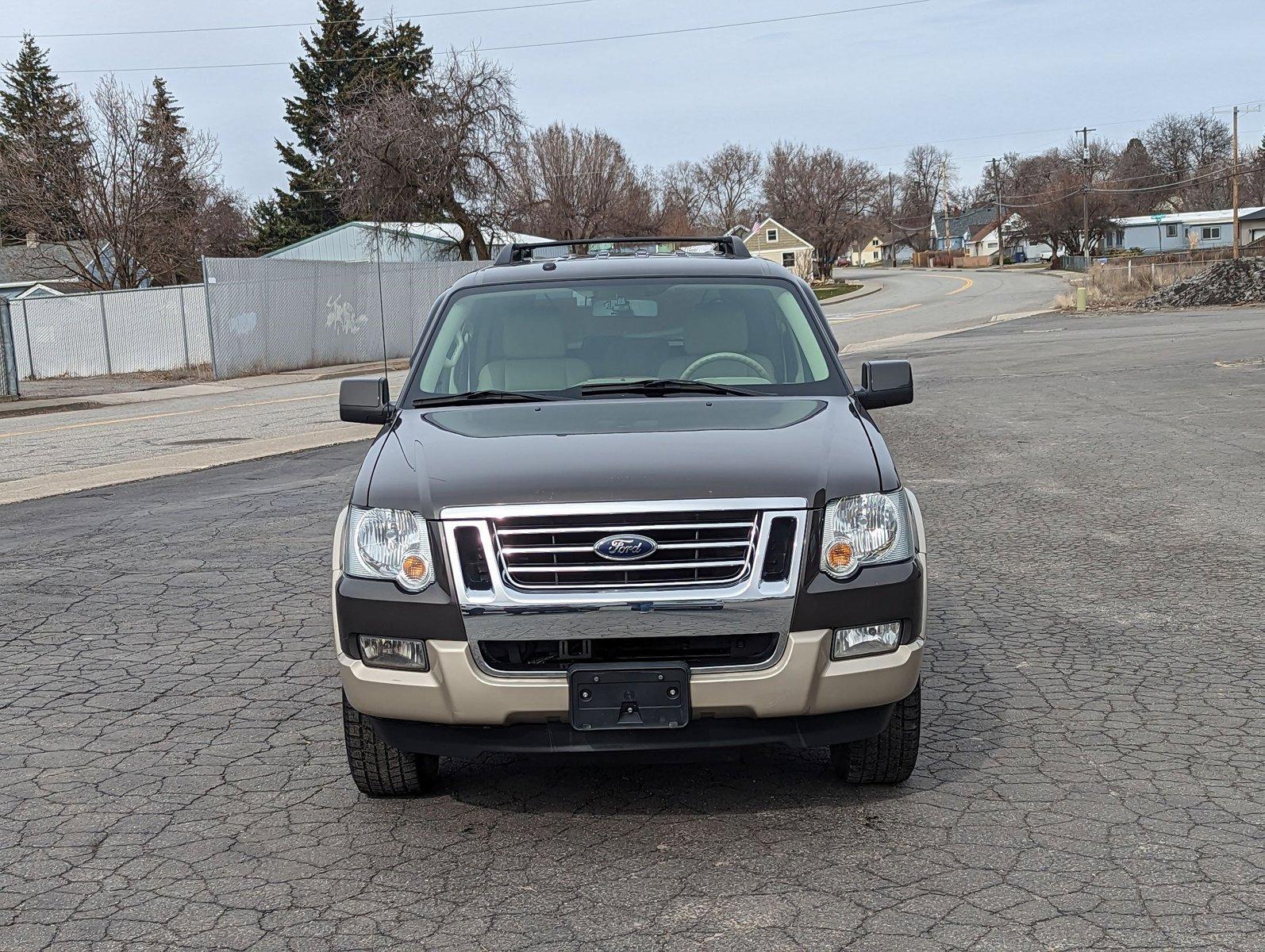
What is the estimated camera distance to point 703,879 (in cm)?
378

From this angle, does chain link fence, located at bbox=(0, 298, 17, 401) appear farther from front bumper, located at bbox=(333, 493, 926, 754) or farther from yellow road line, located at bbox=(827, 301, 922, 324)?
yellow road line, located at bbox=(827, 301, 922, 324)

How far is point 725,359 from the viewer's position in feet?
18.1

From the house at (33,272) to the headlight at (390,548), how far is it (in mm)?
56773

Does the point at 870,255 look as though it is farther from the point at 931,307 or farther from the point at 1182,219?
the point at 931,307

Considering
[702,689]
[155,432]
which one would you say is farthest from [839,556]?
[155,432]

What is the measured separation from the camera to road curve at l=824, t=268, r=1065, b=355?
42281 millimetres

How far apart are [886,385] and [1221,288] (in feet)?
139

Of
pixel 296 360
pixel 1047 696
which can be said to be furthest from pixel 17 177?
pixel 1047 696

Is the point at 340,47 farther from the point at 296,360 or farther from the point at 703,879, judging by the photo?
the point at 703,879

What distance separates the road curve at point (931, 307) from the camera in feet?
139

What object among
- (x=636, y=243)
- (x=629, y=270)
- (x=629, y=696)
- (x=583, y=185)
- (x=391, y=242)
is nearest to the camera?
(x=629, y=696)

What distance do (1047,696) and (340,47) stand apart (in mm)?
69453

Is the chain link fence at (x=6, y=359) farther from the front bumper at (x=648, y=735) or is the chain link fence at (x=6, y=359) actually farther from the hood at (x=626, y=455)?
the front bumper at (x=648, y=735)

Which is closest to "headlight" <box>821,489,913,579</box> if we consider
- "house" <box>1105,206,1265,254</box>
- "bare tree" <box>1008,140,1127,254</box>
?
"bare tree" <box>1008,140,1127,254</box>
